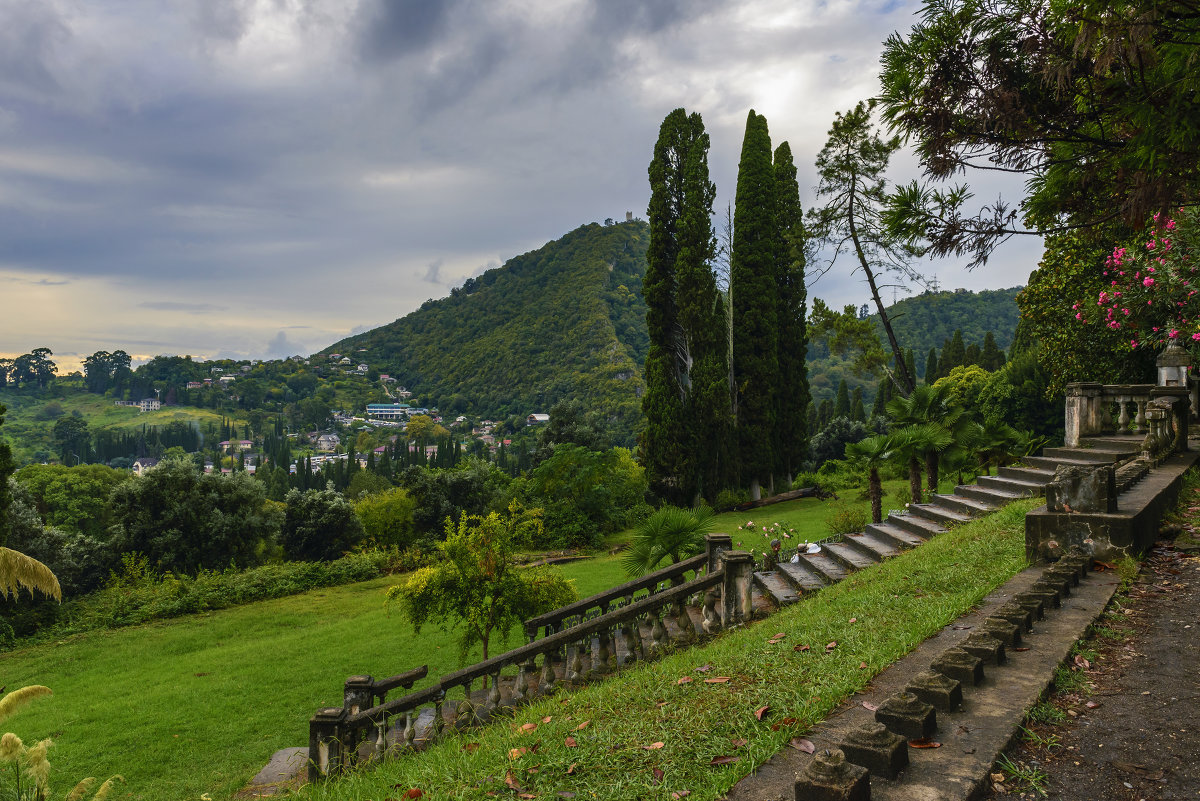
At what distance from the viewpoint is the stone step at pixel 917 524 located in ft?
32.9

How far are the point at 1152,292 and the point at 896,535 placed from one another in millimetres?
6819

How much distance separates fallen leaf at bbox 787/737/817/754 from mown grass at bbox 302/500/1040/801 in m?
0.05

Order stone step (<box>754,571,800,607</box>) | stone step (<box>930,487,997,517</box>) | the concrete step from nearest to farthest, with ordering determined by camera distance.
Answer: stone step (<box>754,571,800,607</box>), the concrete step, stone step (<box>930,487,997,517</box>)

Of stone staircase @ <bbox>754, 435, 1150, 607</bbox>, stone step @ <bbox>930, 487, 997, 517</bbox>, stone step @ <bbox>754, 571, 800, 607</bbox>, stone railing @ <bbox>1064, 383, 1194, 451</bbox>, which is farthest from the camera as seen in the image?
stone railing @ <bbox>1064, 383, 1194, 451</bbox>

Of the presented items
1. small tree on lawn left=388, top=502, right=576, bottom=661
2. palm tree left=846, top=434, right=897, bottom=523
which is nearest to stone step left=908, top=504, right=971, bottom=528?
palm tree left=846, top=434, right=897, bottom=523

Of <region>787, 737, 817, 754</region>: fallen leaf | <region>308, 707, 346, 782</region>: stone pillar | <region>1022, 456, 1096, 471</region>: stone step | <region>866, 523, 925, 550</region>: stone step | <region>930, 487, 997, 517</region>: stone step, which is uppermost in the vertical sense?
<region>1022, 456, 1096, 471</region>: stone step

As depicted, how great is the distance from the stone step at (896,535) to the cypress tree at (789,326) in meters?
15.2

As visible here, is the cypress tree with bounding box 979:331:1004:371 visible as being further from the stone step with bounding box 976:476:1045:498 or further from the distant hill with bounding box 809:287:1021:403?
the stone step with bounding box 976:476:1045:498

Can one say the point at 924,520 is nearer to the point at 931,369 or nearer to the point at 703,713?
the point at 703,713

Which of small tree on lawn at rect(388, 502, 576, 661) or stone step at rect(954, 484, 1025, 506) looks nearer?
small tree on lawn at rect(388, 502, 576, 661)

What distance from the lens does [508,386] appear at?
98688mm

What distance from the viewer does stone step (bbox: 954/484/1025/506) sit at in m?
10.2

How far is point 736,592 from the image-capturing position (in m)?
7.88

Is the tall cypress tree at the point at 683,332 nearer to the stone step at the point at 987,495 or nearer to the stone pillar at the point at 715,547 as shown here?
the stone step at the point at 987,495
